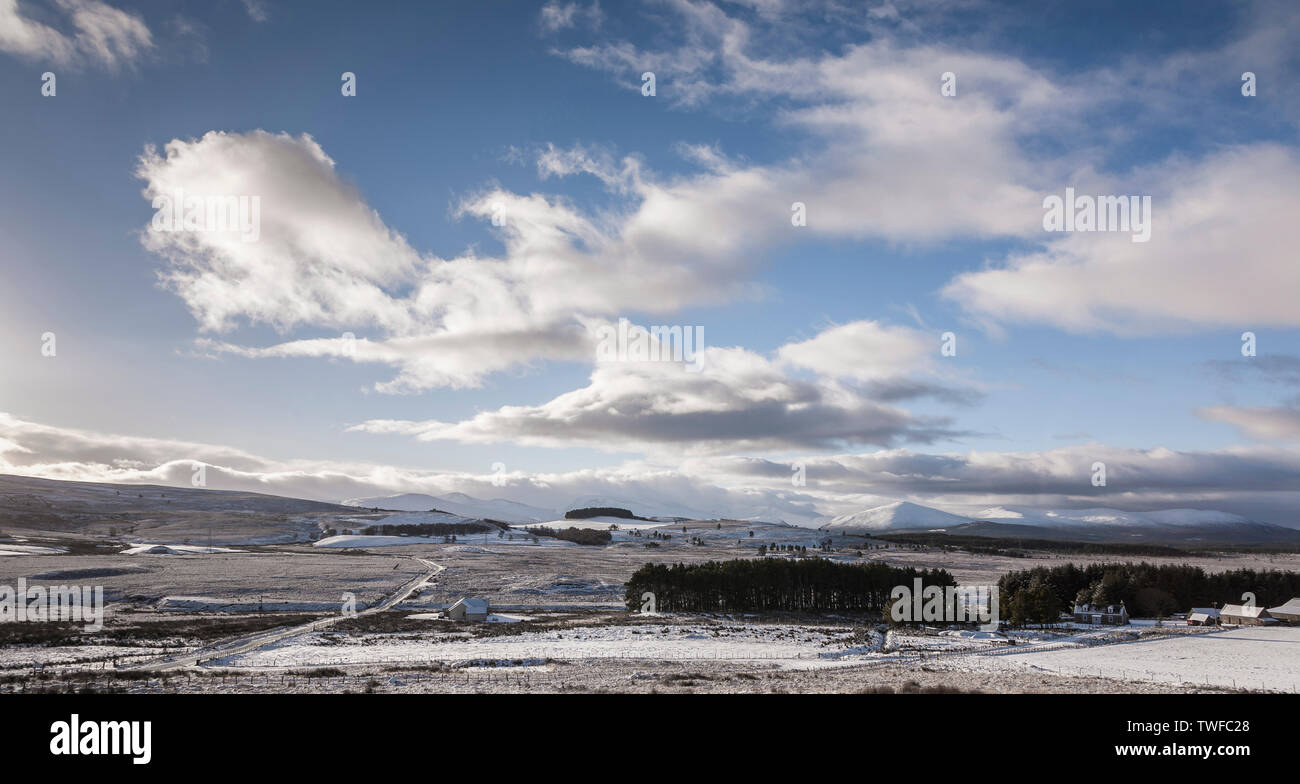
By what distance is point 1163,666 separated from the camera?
4775 centimetres

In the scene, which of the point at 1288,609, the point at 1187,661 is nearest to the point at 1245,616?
the point at 1288,609

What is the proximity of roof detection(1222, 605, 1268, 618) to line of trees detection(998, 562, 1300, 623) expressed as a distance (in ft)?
21.4

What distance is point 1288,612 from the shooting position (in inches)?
3435

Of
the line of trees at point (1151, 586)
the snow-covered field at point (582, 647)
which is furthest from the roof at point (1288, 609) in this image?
the snow-covered field at point (582, 647)

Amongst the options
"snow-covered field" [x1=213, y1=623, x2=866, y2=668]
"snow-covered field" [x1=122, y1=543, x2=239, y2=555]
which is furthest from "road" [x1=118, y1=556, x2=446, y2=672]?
"snow-covered field" [x1=122, y1=543, x2=239, y2=555]

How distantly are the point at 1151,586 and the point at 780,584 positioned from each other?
5012 cm

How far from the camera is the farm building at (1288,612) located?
86.0 meters

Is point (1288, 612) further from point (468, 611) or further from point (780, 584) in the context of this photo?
point (468, 611)

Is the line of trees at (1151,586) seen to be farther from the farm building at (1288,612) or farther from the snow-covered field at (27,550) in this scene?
the snow-covered field at (27,550)

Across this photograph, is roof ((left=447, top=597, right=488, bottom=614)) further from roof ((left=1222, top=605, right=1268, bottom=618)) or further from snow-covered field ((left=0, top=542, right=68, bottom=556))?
snow-covered field ((left=0, top=542, right=68, bottom=556))
